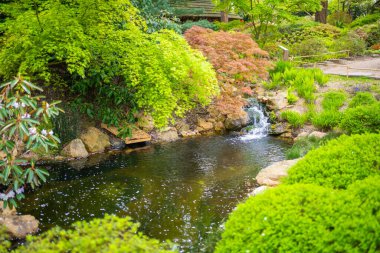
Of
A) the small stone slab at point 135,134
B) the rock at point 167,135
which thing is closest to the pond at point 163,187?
the small stone slab at point 135,134

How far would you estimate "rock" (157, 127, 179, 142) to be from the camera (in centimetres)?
1354

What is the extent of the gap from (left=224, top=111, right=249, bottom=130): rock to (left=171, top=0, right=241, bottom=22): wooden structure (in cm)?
980

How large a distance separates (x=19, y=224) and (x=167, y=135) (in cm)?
728

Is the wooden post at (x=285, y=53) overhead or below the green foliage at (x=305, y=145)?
overhead

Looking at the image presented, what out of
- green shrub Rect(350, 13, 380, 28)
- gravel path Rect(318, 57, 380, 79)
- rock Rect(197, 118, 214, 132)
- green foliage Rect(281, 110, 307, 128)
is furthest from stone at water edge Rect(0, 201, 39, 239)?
green shrub Rect(350, 13, 380, 28)

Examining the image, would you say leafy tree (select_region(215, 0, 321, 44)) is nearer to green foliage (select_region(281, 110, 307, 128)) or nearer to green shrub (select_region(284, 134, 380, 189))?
green foliage (select_region(281, 110, 307, 128))

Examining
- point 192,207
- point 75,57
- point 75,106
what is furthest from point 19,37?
point 192,207

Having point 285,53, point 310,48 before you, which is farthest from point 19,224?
point 310,48

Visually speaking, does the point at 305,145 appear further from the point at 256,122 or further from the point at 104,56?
the point at 104,56

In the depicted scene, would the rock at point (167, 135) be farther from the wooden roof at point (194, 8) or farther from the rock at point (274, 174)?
the wooden roof at point (194, 8)

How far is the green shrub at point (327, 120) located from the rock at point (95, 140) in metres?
7.66

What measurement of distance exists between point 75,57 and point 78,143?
3151mm

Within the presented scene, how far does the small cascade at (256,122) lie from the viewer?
14353mm

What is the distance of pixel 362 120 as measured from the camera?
9.18m
